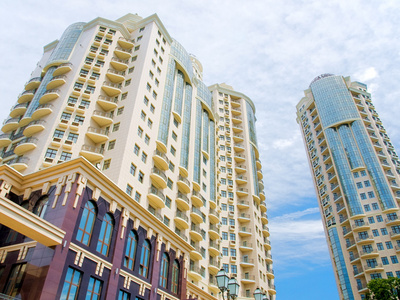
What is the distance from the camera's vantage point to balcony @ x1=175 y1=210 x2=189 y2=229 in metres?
38.2

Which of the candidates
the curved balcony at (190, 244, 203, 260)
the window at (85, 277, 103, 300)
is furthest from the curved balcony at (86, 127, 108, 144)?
the curved balcony at (190, 244, 203, 260)

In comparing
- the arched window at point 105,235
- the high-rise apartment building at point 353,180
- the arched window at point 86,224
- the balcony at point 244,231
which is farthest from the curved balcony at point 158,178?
the high-rise apartment building at point 353,180

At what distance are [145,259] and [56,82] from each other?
23706 millimetres

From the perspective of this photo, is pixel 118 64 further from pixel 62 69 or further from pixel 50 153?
pixel 50 153

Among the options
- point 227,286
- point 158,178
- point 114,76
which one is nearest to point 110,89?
point 114,76

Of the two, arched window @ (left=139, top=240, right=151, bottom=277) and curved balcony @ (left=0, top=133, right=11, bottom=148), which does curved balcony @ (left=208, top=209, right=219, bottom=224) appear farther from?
curved balcony @ (left=0, top=133, right=11, bottom=148)

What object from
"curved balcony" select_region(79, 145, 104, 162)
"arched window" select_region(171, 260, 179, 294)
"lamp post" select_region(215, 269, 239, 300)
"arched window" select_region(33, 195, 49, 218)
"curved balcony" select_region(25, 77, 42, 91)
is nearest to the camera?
"lamp post" select_region(215, 269, 239, 300)

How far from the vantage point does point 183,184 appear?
41344 millimetres

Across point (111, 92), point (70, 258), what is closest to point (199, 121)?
point (111, 92)

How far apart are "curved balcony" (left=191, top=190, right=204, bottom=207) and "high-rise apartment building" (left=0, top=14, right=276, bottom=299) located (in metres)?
0.19

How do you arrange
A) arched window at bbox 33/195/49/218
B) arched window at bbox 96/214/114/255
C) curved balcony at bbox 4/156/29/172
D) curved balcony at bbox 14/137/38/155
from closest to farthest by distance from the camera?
arched window at bbox 33/195/49/218 < arched window at bbox 96/214/114/255 < curved balcony at bbox 4/156/29/172 < curved balcony at bbox 14/137/38/155

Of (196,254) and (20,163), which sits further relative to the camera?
(196,254)

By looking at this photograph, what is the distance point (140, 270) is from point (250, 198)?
1414 inches

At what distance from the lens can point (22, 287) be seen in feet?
65.8
